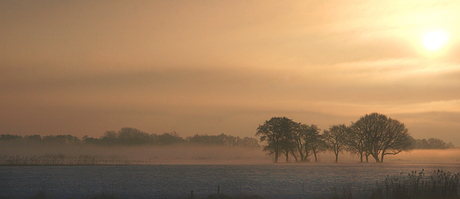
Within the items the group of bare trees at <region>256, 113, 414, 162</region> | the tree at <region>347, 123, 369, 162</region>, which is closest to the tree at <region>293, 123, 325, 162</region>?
the group of bare trees at <region>256, 113, 414, 162</region>

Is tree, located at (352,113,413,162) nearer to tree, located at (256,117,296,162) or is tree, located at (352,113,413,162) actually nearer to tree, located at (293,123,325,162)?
tree, located at (293,123,325,162)

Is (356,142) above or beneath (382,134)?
beneath

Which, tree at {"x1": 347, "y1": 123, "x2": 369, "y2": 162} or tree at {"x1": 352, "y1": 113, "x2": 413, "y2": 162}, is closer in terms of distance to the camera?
tree at {"x1": 352, "y1": 113, "x2": 413, "y2": 162}

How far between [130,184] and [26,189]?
12.9 m

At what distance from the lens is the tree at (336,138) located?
13050 cm

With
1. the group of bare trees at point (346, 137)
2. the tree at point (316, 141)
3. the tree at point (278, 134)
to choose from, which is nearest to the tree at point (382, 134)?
the group of bare trees at point (346, 137)

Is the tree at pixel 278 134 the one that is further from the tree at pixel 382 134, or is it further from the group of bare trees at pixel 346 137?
the tree at pixel 382 134

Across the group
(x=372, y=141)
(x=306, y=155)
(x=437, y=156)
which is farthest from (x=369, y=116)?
(x=437, y=156)

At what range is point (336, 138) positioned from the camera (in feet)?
431

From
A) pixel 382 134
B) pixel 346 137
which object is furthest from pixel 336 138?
pixel 382 134

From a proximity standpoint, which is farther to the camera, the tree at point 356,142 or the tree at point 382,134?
the tree at point 356,142

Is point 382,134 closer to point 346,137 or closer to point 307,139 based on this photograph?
point 346,137

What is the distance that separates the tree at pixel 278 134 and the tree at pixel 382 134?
2619cm

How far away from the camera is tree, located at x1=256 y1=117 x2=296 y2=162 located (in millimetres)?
121000
